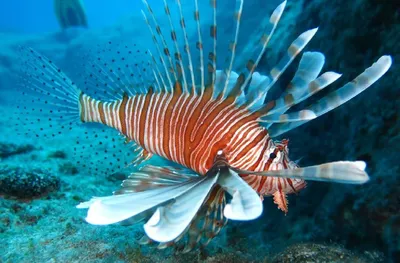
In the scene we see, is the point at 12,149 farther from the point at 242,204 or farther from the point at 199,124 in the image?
the point at 242,204

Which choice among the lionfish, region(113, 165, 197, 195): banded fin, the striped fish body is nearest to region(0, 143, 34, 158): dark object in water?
the lionfish

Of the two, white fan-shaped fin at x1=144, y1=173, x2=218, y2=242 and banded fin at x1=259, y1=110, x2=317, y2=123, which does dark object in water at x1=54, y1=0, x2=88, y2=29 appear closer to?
banded fin at x1=259, y1=110, x2=317, y2=123

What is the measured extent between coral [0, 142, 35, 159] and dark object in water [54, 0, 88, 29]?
46.0 ft

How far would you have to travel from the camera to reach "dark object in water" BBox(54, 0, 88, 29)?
1748 centimetres

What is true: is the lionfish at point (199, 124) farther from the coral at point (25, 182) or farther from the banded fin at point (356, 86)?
the coral at point (25, 182)

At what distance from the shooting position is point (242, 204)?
4.29ft

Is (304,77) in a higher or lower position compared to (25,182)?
higher

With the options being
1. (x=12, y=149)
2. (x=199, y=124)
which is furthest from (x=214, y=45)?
(x=12, y=149)

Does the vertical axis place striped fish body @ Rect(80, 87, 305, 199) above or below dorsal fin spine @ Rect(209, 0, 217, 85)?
below

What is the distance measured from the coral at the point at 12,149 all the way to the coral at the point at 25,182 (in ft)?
5.56

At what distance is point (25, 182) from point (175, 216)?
3.37 meters

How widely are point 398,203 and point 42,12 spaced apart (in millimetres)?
87880

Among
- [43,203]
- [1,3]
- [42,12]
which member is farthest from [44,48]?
[1,3]

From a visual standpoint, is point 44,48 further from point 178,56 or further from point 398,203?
point 398,203
